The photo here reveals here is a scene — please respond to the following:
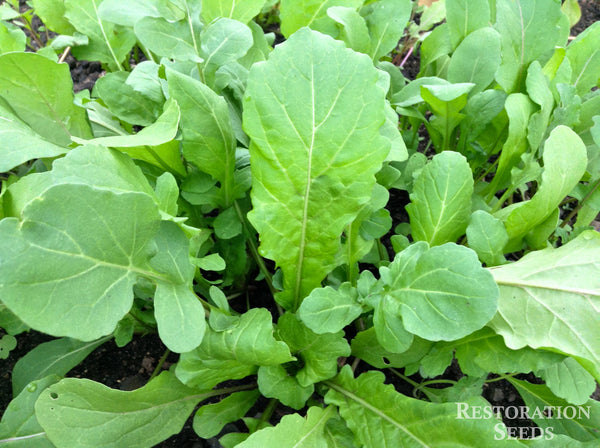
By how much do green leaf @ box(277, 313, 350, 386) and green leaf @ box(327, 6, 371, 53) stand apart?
52cm

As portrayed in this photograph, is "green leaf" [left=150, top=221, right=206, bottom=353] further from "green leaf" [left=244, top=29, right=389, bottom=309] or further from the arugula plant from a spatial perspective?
"green leaf" [left=244, top=29, right=389, bottom=309]

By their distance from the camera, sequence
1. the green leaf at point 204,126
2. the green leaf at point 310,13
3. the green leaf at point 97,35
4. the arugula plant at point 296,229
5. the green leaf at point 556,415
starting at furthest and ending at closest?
the green leaf at point 97,35 → the green leaf at point 310,13 → the green leaf at point 556,415 → the green leaf at point 204,126 → the arugula plant at point 296,229

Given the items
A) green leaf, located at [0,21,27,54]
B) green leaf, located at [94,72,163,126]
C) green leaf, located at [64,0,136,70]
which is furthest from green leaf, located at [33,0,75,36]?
green leaf, located at [94,72,163,126]

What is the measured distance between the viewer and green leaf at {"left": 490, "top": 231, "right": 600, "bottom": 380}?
0.70 metres

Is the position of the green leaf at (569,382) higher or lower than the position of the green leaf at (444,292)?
lower

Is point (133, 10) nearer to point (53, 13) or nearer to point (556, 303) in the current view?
point (53, 13)

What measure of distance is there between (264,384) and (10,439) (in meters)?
0.40

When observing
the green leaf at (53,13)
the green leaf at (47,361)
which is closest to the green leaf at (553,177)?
the green leaf at (47,361)

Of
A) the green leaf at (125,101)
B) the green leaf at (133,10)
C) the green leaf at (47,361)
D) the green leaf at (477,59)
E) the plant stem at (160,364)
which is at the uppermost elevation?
the green leaf at (133,10)

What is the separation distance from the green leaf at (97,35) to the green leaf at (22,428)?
0.72 metres

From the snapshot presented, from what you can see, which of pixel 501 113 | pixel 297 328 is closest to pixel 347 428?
pixel 297 328

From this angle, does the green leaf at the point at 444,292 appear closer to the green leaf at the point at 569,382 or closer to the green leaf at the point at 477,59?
the green leaf at the point at 569,382

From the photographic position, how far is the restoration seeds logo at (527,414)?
2.35 feet

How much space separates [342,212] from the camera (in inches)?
31.0
